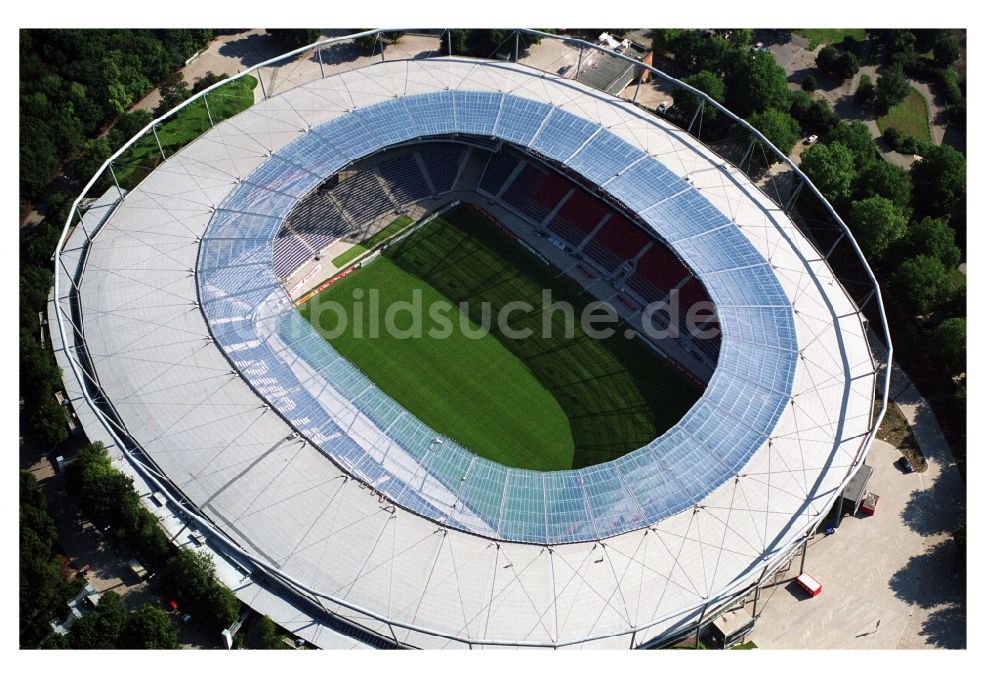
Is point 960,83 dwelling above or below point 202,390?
above

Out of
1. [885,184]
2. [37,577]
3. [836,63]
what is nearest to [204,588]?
[37,577]

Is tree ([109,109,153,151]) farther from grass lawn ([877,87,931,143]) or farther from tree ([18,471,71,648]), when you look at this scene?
grass lawn ([877,87,931,143])

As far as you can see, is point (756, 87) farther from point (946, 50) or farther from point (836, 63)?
point (946, 50)

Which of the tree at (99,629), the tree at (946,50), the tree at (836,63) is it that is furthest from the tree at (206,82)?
the tree at (946,50)

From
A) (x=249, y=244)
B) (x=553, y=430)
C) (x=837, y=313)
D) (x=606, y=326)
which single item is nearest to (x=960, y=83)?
(x=837, y=313)

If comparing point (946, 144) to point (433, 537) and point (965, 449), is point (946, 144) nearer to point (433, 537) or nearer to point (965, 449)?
point (965, 449)

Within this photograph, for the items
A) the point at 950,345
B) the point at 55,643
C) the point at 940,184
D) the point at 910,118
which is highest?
the point at 910,118
